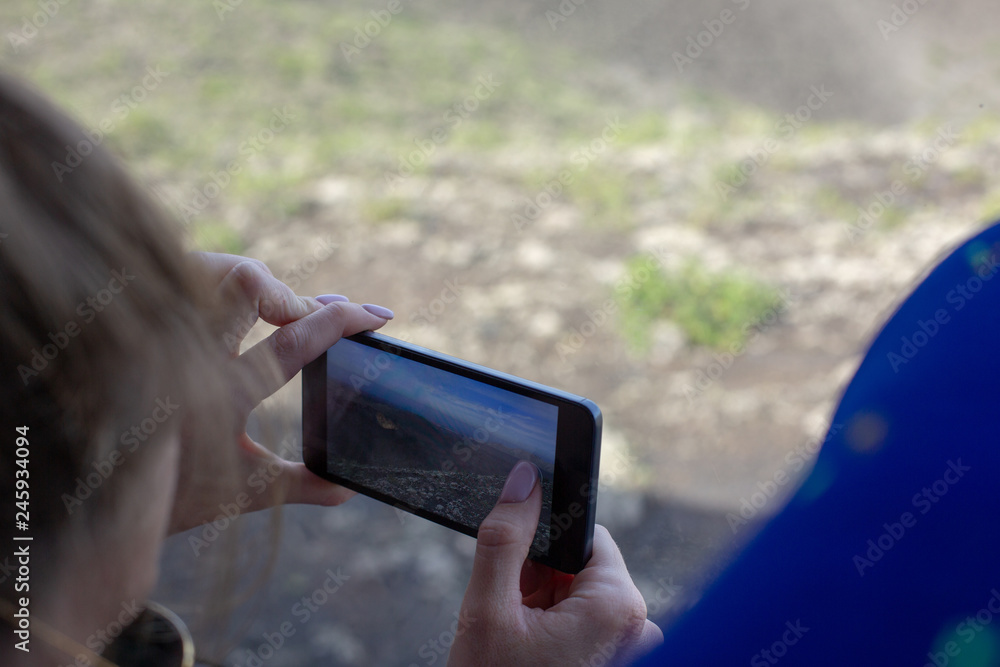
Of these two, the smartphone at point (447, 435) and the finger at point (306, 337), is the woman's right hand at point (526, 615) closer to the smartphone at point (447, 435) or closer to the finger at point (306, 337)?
the smartphone at point (447, 435)

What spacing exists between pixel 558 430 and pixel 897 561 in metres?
0.44

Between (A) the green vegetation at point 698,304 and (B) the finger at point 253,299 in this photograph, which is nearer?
(B) the finger at point 253,299

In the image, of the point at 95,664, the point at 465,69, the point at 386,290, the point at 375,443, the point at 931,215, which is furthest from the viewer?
the point at 465,69

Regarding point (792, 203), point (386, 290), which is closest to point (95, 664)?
point (386, 290)

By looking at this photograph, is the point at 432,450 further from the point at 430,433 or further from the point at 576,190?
the point at 576,190

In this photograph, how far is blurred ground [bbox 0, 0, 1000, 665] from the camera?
87.0 inches

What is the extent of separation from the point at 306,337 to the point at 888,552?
673 millimetres

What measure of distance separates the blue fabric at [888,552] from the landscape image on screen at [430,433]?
0.41m

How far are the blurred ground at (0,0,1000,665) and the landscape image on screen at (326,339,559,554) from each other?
0.45 ft

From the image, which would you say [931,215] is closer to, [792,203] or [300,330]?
[792,203]

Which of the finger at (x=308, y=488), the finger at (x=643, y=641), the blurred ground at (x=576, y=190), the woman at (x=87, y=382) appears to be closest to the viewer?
A: the woman at (x=87, y=382)

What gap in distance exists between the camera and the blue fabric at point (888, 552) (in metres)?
0.42

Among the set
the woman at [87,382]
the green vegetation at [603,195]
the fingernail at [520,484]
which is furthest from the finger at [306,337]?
the green vegetation at [603,195]

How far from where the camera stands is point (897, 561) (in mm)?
427
